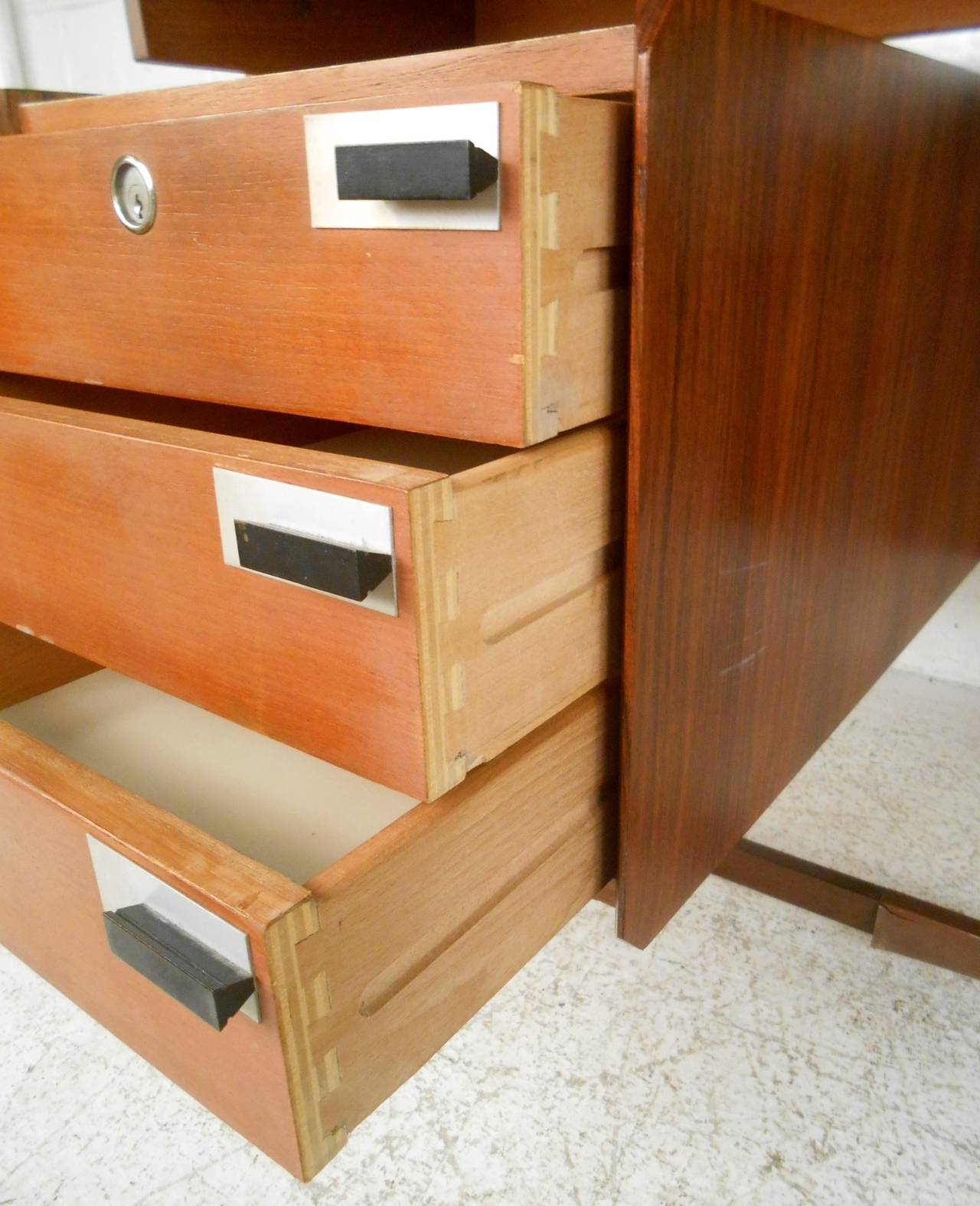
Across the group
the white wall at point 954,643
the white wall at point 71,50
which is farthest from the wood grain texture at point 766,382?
the white wall at point 71,50

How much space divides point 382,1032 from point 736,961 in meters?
0.65

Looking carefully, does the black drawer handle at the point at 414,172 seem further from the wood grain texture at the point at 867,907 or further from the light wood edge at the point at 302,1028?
the wood grain texture at the point at 867,907

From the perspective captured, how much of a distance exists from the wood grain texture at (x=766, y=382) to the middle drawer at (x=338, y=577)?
4 cm

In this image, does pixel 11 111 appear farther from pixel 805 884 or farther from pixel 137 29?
pixel 805 884

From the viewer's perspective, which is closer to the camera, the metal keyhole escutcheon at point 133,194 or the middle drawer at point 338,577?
the middle drawer at point 338,577

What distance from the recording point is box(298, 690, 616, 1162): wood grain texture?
1.24ft

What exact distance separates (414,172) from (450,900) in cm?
29

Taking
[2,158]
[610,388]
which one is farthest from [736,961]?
[2,158]

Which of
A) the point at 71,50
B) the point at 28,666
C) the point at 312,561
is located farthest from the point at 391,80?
the point at 71,50

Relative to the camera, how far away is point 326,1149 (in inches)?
15.2

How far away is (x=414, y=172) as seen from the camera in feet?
1.15

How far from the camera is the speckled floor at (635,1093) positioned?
2.48 feet

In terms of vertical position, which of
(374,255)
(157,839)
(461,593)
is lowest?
(157,839)

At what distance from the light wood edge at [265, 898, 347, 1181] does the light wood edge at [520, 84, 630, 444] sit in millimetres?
199
